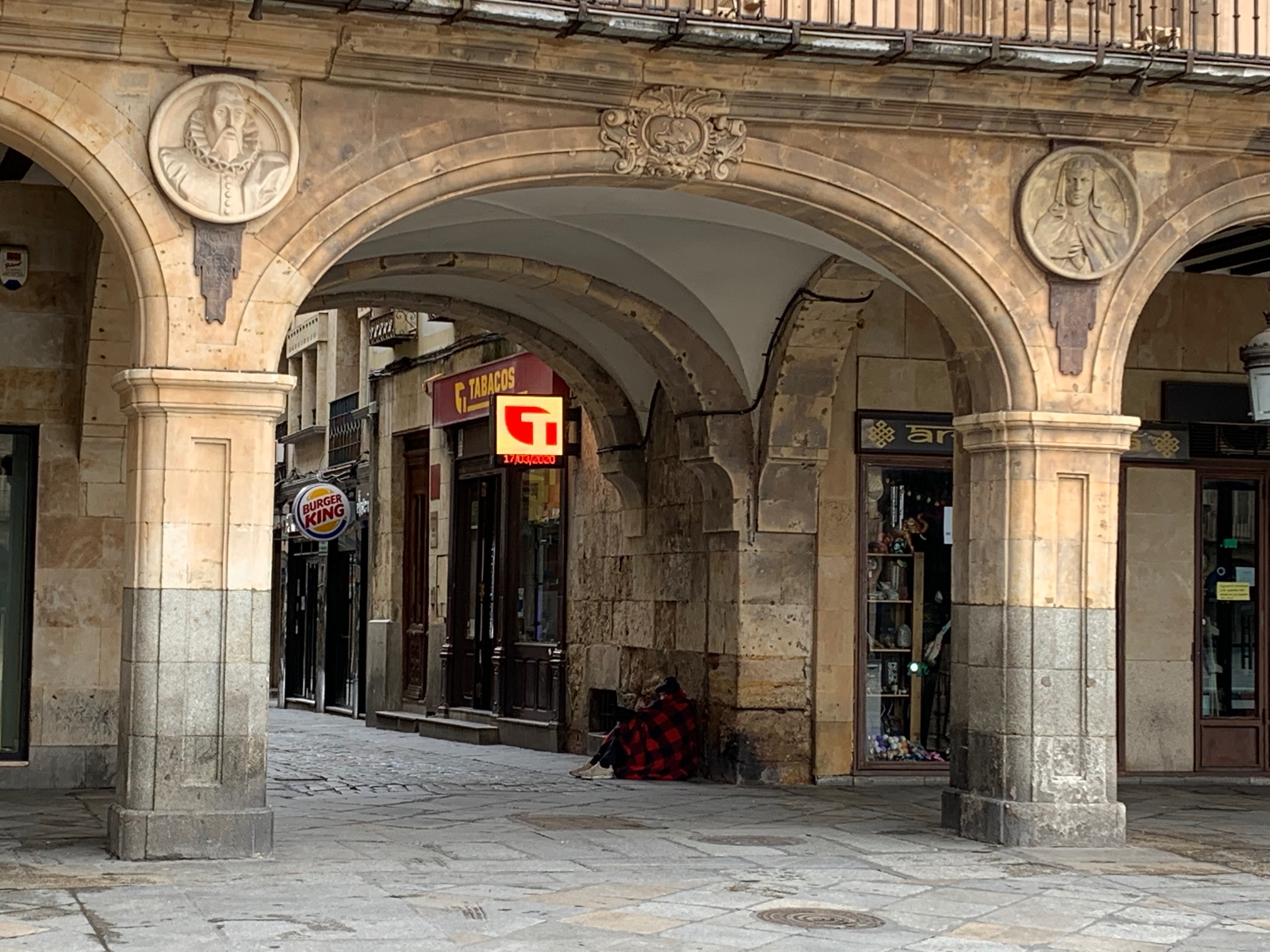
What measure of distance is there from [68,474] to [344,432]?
39.8 ft

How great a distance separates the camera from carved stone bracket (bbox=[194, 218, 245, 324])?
948cm

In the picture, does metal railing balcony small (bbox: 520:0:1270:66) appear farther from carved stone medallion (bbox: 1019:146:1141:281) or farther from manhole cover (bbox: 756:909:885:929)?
manhole cover (bbox: 756:909:885:929)

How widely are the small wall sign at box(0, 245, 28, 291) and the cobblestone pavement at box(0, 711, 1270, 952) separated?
11.3 feet

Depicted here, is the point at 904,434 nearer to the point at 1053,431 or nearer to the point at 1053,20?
the point at 1053,431

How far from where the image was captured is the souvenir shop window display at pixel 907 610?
14820 mm

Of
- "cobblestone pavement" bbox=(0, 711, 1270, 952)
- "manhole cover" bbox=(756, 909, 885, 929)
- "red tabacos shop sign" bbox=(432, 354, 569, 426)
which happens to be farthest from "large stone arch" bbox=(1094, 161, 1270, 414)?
"red tabacos shop sign" bbox=(432, 354, 569, 426)

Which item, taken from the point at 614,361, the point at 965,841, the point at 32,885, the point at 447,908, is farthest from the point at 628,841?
the point at 614,361

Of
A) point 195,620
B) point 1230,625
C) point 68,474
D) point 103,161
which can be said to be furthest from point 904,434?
point 103,161

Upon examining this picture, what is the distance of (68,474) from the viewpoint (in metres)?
13.3

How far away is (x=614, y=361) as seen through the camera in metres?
16.2

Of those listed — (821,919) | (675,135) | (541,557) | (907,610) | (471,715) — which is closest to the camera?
(821,919)

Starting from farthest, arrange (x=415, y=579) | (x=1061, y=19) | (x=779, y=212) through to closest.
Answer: (x=415, y=579)
(x=1061, y=19)
(x=779, y=212)

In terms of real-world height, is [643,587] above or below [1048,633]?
above

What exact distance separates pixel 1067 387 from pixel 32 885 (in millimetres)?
5992
